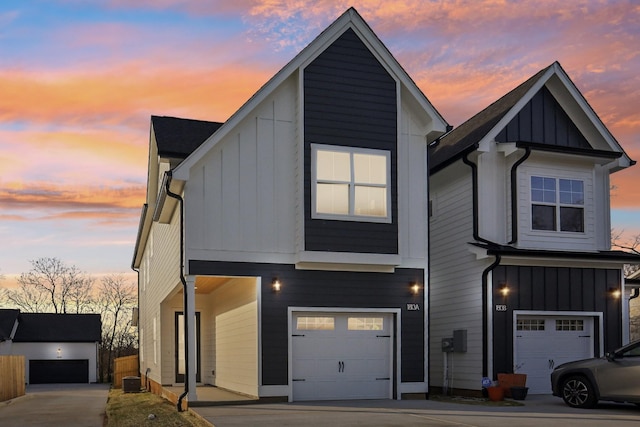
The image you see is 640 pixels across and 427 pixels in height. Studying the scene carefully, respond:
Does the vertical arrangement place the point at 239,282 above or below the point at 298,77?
below

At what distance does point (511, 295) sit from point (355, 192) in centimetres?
461

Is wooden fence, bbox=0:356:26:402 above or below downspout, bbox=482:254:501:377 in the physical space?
below

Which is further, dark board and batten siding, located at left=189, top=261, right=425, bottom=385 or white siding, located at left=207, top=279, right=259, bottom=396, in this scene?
white siding, located at left=207, top=279, right=259, bottom=396

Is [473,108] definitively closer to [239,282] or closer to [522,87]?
[522,87]

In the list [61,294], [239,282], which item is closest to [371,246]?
[239,282]

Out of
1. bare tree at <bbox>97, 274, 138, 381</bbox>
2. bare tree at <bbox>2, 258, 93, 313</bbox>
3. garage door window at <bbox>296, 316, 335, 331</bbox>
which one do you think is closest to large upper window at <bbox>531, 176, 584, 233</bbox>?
garage door window at <bbox>296, 316, 335, 331</bbox>

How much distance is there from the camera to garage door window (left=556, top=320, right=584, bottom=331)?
18062mm

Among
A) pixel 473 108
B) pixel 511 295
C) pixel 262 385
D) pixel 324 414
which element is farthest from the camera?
pixel 473 108

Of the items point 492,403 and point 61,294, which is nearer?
point 492,403

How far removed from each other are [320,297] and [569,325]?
6.55 metres

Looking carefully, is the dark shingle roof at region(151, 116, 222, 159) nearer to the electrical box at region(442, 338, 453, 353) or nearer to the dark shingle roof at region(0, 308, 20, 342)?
the electrical box at region(442, 338, 453, 353)

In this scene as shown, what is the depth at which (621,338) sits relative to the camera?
18078 mm

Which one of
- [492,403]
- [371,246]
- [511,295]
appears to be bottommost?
[492,403]

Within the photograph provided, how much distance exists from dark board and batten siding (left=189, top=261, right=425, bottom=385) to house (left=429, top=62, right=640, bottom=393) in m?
1.89
